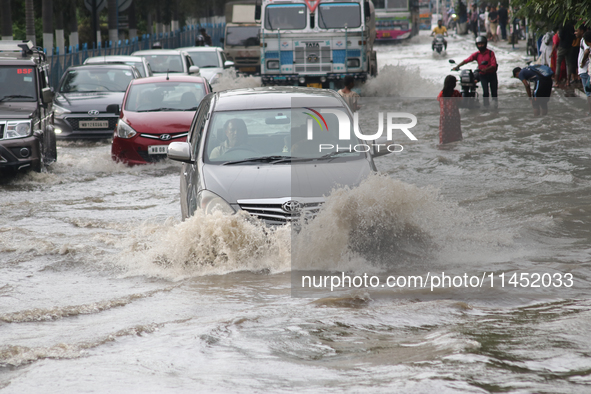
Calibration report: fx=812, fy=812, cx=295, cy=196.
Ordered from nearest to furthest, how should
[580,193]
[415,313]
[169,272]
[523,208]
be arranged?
[415,313] → [169,272] → [523,208] → [580,193]

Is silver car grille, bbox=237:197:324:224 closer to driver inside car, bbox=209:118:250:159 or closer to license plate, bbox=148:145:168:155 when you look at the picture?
driver inside car, bbox=209:118:250:159

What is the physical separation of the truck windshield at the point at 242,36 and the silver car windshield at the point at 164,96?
19.8 m

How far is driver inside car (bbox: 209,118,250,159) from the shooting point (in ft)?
25.0

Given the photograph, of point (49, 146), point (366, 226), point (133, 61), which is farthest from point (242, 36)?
point (366, 226)

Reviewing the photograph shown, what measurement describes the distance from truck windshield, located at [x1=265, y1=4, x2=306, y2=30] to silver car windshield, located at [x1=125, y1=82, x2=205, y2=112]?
860cm

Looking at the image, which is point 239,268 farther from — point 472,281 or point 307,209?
point 472,281

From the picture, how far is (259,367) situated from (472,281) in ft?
8.31

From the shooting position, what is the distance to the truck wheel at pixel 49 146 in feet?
43.1

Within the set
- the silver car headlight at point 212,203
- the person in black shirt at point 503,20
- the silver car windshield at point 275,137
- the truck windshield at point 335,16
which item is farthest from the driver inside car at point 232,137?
the person in black shirt at point 503,20

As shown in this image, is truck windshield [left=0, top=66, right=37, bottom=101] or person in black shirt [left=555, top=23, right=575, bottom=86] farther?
person in black shirt [left=555, top=23, right=575, bottom=86]

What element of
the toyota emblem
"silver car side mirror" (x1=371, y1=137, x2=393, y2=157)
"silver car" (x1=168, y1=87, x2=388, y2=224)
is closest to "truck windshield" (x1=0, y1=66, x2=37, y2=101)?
"silver car" (x1=168, y1=87, x2=388, y2=224)

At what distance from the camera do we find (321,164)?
24.1ft

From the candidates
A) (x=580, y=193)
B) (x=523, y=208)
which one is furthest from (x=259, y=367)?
(x=580, y=193)

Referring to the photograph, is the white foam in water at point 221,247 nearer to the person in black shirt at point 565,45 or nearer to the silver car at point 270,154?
the silver car at point 270,154
